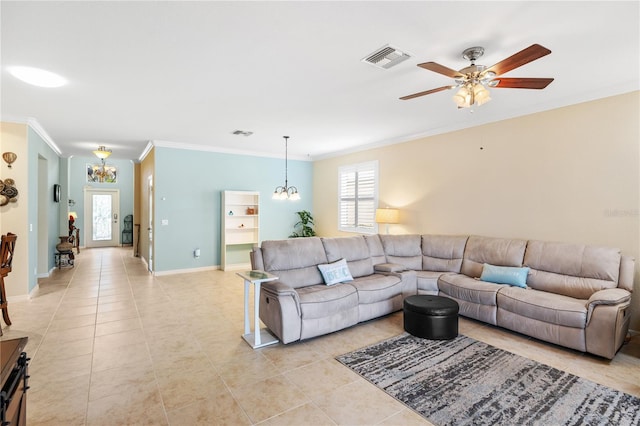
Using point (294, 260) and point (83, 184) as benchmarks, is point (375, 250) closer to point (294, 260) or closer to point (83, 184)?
point (294, 260)

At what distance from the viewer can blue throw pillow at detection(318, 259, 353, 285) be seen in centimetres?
407

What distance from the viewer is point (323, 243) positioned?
4441 millimetres

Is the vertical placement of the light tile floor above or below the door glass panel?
below

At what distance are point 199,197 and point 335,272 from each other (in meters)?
4.20

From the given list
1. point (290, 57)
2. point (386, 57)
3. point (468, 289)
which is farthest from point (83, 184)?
point (468, 289)

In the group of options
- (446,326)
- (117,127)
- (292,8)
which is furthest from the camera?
(117,127)

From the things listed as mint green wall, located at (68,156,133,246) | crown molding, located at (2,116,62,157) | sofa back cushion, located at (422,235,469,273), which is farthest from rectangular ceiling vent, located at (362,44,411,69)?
mint green wall, located at (68,156,133,246)

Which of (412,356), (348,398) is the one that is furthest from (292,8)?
(412,356)

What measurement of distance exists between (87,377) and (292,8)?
3405mm

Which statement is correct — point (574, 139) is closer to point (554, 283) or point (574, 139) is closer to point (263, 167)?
point (554, 283)

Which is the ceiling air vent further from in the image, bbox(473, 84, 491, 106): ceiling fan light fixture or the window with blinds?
bbox(473, 84, 491, 106): ceiling fan light fixture

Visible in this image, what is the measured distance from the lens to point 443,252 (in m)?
4.96

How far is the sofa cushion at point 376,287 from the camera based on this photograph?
156 inches

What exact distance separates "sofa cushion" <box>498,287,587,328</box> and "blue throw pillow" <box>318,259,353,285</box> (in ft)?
6.07
